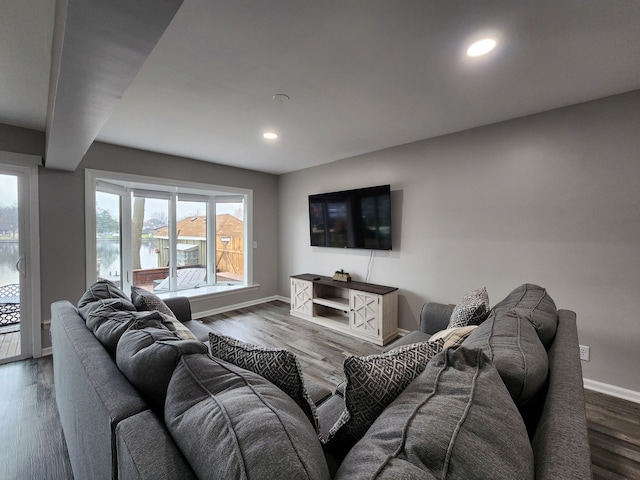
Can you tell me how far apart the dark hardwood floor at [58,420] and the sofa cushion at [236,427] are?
5.02 feet

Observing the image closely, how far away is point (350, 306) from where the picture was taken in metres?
3.58

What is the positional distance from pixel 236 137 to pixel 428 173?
7.58 ft

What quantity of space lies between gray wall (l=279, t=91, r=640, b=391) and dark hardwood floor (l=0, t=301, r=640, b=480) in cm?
50

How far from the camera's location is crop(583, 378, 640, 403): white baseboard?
2199mm

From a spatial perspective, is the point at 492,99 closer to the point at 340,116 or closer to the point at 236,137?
the point at 340,116

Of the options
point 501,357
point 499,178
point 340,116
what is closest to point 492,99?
point 499,178

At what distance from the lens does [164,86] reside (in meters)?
2.05

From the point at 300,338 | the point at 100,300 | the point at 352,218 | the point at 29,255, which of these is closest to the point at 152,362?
the point at 100,300

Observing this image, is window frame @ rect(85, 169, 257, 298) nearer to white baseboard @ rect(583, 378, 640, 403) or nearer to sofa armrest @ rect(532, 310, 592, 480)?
sofa armrest @ rect(532, 310, 592, 480)

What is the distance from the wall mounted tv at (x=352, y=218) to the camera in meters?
3.60

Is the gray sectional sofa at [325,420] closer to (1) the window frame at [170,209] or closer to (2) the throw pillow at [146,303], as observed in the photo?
(2) the throw pillow at [146,303]

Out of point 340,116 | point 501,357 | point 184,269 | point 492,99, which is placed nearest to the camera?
point 501,357

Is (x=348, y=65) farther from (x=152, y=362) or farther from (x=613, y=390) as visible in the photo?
(x=613, y=390)

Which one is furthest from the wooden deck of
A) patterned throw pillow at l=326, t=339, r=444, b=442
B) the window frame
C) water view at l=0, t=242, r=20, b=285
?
patterned throw pillow at l=326, t=339, r=444, b=442
